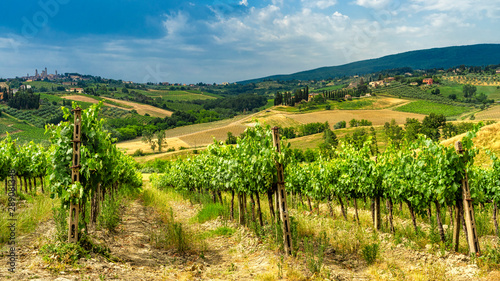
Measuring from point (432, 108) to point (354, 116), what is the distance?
3245cm

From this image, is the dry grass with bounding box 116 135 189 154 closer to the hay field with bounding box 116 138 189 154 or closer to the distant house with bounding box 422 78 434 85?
the hay field with bounding box 116 138 189 154

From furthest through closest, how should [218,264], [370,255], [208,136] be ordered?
[208,136], [218,264], [370,255]

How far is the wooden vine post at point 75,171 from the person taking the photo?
262 inches

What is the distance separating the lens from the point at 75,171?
269 inches

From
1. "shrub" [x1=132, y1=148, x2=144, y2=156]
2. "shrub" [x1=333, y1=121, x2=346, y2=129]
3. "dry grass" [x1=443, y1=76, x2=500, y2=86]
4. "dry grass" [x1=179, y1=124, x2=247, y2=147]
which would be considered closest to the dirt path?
"dry grass" [x1=179, y1=124, x2=247, y2=147]

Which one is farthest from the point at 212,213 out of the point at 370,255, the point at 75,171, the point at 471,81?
the point at 471,81

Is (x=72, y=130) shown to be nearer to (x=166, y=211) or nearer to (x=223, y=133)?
(x=166, y=211)

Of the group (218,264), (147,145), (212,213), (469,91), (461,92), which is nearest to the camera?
(218,264)

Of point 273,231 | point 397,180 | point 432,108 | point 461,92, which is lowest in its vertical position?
point 432,108

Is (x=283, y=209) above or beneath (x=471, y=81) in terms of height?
beneath

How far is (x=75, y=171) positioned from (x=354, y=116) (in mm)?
114358

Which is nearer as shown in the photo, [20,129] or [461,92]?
[20,129]

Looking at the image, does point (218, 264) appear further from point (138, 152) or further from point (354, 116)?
point (354, 116)

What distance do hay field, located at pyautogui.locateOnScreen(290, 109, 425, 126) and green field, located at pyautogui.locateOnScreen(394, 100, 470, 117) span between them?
743cm
